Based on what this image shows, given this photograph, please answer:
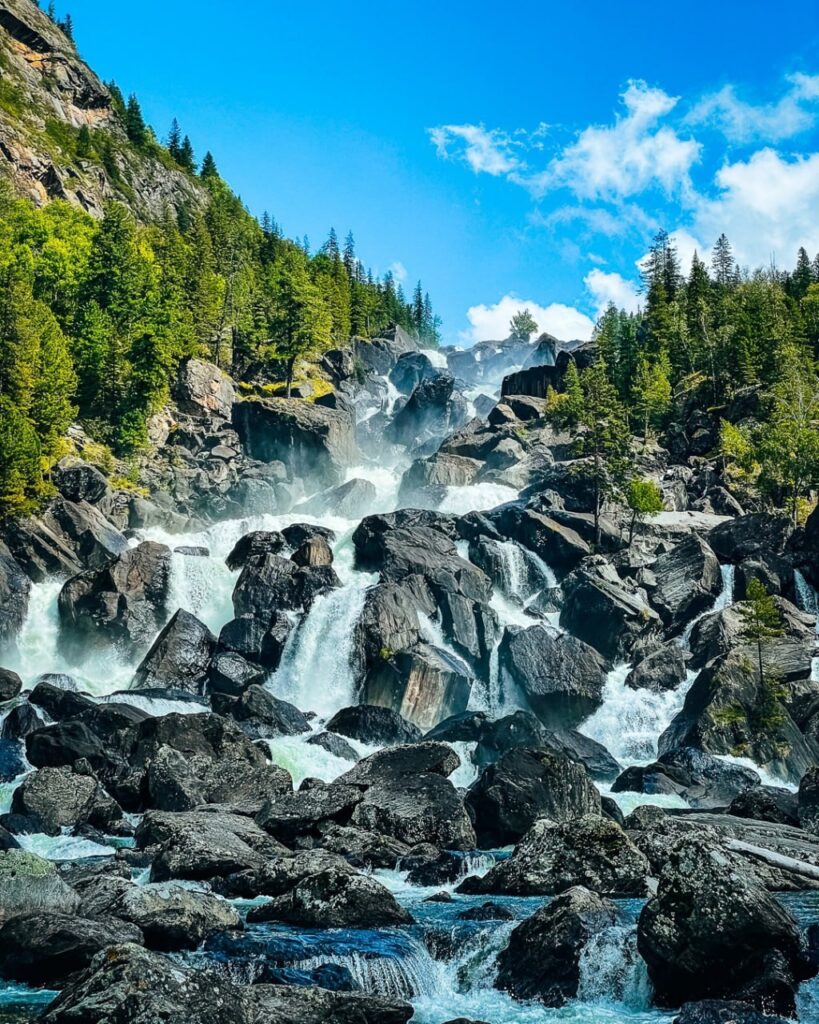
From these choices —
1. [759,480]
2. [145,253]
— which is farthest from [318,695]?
[145,253]

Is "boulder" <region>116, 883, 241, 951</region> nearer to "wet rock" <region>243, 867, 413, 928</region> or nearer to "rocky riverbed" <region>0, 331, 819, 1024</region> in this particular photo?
"rocky riverbed" <region>0, 331, 819, 1024</region>

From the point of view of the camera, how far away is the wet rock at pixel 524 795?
105 feet

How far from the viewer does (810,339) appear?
118438 mm

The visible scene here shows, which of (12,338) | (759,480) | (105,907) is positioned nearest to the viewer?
(105,907)

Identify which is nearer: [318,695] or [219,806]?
[219,806]

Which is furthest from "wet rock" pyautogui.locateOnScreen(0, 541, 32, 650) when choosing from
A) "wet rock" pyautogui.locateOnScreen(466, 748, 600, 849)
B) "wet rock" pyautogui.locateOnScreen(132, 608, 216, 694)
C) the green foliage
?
the green foliage

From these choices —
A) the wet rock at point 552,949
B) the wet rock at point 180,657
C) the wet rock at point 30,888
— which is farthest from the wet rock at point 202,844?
the wet rock at point 180,657

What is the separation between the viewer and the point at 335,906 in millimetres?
20406

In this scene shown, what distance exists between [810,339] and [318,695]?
95.1m

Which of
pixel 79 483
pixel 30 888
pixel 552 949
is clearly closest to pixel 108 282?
pixel 79 483

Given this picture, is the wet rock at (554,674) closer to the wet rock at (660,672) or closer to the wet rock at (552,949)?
the wet rock at (660,672)

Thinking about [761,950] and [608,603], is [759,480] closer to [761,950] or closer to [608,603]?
[608,603]

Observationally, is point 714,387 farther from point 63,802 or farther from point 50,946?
point 50,946

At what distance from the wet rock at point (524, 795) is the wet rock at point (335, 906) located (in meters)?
11.5
